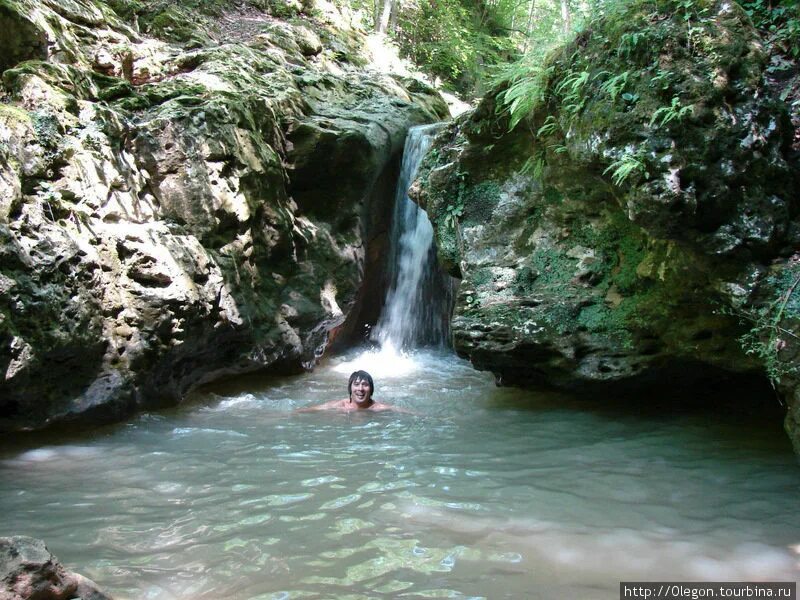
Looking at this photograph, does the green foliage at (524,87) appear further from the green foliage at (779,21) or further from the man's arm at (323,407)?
the man's arm at (323,407)

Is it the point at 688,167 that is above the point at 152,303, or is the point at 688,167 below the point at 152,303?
above

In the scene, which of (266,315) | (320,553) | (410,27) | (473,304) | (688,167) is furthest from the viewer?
(410,27)

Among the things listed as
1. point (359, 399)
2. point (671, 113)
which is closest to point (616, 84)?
point (671, 113)

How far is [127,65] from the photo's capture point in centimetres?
897

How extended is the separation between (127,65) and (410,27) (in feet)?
37.4

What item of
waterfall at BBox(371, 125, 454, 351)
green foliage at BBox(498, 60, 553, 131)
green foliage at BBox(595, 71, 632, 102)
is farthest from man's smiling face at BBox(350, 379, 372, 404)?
waterfall at BBox(371, 125, 454, 351)

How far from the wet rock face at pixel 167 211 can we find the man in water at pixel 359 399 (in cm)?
168

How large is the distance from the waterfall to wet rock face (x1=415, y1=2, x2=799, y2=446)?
12.3 feet

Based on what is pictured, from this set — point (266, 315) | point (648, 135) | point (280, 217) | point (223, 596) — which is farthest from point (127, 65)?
point (223, 596)

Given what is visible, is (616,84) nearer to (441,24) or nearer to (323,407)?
(323,407)

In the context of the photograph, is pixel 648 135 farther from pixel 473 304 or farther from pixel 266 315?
pixel 266 315

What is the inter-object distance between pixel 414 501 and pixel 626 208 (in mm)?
2950

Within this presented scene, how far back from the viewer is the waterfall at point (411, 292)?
11398 mm

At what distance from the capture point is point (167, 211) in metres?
7.59
